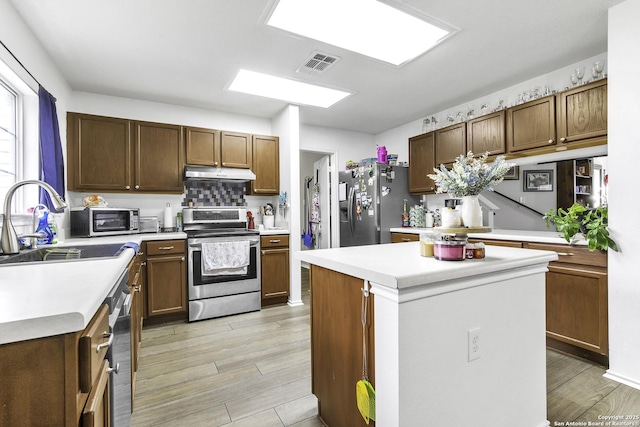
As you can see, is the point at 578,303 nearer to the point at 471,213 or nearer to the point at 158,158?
the point at 471,213

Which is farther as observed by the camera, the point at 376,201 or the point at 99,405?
the point at 376,201

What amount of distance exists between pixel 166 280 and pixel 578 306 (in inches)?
138

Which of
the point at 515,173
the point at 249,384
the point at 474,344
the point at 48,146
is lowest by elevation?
the point at 249,384

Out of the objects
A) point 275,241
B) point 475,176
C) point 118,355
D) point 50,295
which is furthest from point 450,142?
point 50,295

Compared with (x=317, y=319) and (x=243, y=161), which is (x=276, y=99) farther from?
(x=317, y=319)

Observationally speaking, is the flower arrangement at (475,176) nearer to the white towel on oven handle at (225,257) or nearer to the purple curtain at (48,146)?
the white towel on oven handle at (225,257)

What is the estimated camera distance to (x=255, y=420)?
5.39 feet

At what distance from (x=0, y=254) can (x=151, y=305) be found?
1.62 meters

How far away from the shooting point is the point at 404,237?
3797 millimetres

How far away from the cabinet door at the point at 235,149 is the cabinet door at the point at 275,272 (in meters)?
1.14

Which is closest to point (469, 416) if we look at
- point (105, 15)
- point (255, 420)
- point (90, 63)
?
point (255, 420)

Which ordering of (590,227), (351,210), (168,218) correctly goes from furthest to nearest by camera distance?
(351,210), (168,218), (590,227)

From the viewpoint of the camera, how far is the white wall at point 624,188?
6.27 ft

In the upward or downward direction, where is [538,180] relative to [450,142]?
downward
